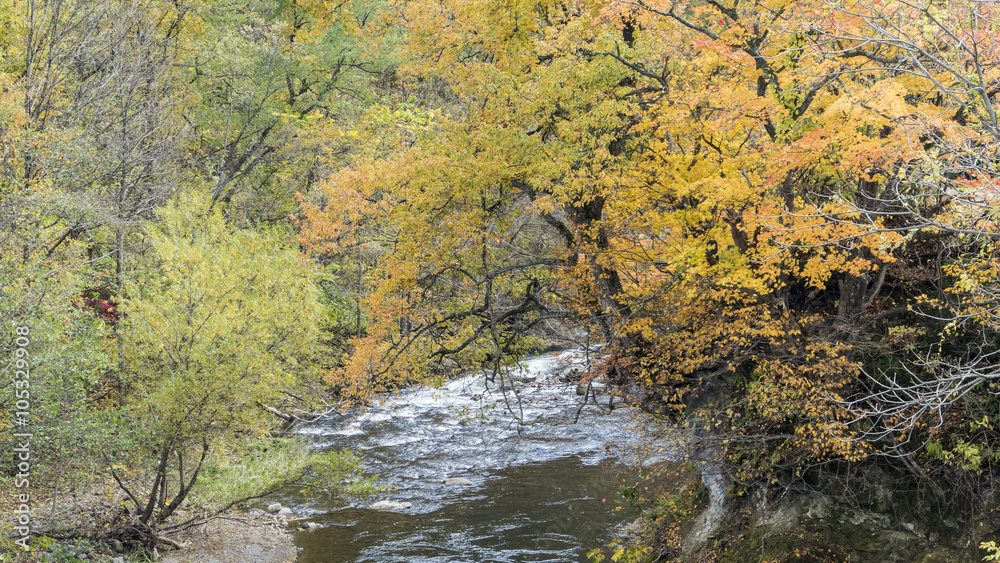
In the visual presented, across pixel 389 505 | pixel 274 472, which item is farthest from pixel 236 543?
pixel 389 505

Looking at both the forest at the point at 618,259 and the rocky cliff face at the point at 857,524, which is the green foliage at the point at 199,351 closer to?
the forest at the point at 618,259

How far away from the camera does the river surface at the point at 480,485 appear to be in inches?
484

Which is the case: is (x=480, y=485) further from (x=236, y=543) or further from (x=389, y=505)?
(x=236, y=543)

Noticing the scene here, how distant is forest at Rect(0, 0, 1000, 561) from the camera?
7652 millimetres

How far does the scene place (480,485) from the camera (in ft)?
50.1

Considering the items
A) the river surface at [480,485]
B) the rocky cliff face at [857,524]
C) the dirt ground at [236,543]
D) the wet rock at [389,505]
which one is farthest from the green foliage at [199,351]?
the rocky cliff face at [857,524]

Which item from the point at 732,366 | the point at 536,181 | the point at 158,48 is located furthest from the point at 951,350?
the point at 158,48

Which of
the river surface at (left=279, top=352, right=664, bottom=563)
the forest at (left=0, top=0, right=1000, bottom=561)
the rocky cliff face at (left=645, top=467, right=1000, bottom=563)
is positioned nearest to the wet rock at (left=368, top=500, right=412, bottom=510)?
the river surface at (left=279, top=352, right=664, bottom=563)

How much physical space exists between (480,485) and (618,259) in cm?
739

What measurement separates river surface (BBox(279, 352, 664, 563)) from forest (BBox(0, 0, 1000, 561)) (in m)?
1.44

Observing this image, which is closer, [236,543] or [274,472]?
[236,543]

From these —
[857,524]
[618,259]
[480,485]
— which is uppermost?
[618,259]

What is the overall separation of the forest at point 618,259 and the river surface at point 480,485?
4.74 ft

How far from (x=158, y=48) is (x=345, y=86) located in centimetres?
737
